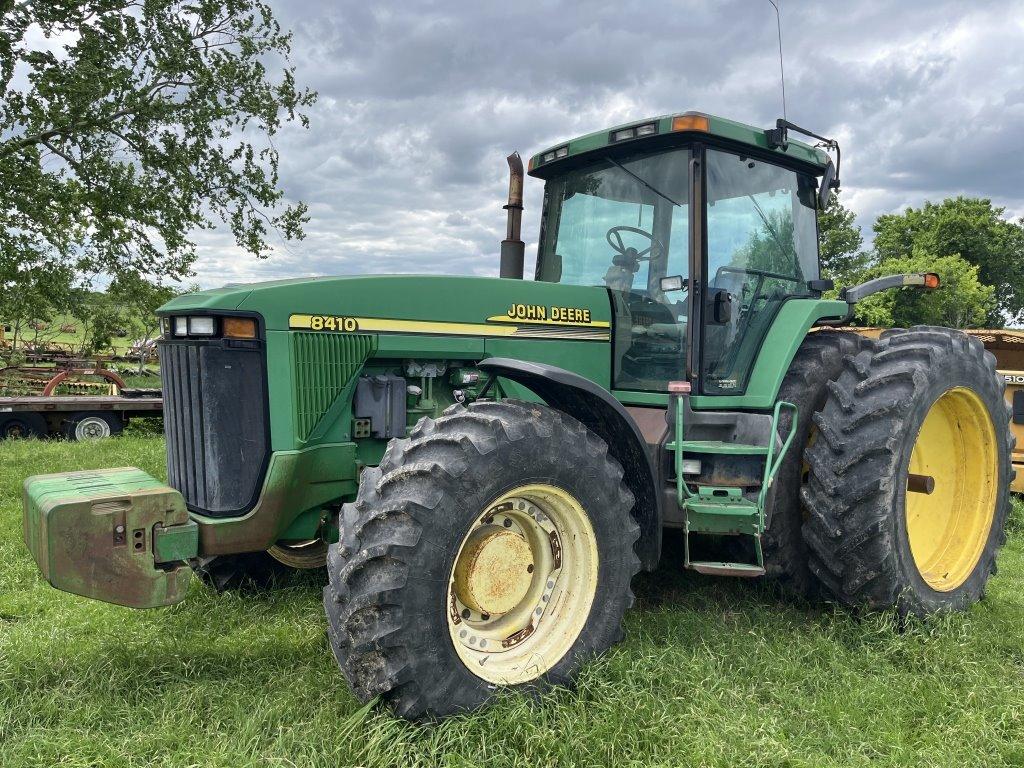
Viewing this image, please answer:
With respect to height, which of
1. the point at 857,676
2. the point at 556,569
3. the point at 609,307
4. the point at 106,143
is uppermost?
the point at 106,143

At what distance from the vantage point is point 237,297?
3.25 metres

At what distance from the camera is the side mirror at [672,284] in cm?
398

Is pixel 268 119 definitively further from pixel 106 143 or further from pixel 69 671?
pixel 69 671

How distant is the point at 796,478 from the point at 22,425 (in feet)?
35.8

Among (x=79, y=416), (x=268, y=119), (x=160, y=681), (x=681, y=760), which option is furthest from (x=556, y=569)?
(x=268, y=119)

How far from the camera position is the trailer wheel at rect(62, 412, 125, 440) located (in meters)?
11.2

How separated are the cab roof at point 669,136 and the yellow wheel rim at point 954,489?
1623 mm

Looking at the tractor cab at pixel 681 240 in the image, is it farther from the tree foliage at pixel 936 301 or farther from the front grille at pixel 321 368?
the tree foliage at pixel 936 301

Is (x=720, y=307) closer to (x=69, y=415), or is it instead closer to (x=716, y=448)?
(x=716, y=448)

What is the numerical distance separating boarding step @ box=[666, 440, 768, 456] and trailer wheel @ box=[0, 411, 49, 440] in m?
10.4

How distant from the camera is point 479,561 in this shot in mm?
2994

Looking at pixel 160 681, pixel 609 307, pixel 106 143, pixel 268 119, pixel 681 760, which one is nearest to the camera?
pixel 681 760

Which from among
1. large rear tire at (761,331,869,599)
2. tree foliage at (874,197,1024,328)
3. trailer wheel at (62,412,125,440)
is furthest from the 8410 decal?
tree foliage at (874,197,1024,328)

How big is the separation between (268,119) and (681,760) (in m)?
12.0
